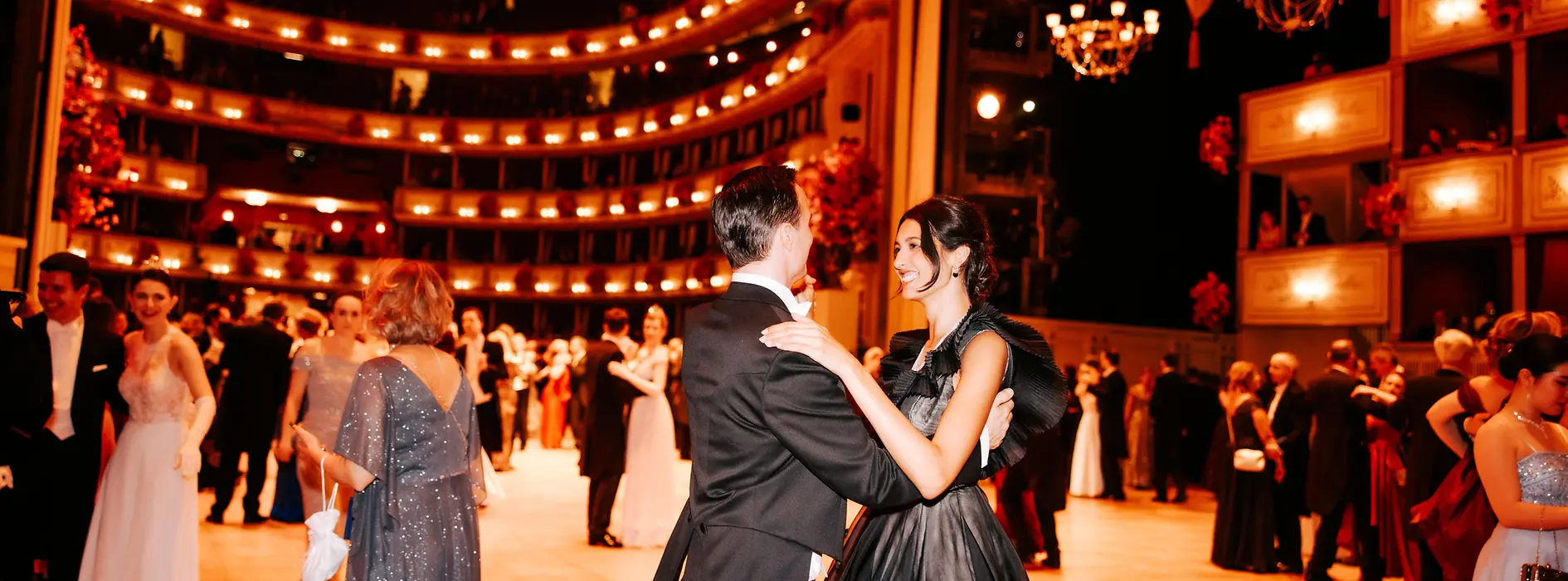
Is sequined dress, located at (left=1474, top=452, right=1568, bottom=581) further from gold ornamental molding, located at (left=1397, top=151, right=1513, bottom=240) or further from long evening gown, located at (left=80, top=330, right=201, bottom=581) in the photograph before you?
gold ornamental molding, located at (left=1397, top=151, right=1513, bottom=240)

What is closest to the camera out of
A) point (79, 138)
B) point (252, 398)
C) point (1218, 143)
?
point (252, 398)

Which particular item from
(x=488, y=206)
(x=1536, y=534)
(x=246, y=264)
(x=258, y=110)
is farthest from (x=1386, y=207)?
(x=246, y=264)

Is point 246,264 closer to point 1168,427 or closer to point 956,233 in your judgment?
point 1168,427

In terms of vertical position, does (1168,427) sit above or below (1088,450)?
above

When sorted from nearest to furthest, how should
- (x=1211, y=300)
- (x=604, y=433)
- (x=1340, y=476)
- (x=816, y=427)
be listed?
1. (x=816, y=427)
2. (x=1340, y=476)
3. (x=604, y=433)
4. (x=1211, y=300)

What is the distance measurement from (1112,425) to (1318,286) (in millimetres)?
3652

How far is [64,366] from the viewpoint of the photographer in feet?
16.4

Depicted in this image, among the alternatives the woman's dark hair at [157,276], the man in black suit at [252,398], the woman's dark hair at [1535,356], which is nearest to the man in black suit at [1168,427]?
the man in black suit at [252,398]

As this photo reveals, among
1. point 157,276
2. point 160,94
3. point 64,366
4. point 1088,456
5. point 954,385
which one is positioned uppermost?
point 160,94

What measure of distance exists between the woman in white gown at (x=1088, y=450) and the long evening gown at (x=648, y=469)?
6251 millimetres

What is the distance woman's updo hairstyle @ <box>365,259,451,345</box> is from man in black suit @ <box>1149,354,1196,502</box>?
10.7m

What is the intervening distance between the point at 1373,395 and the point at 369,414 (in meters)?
6.43

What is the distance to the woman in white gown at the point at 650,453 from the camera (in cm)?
836

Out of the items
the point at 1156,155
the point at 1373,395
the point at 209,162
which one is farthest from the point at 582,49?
the point at 1373,395
